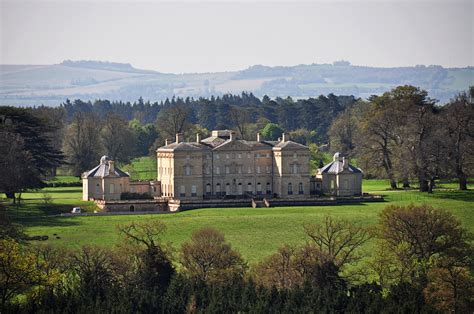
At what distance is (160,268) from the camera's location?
5822 centimetres

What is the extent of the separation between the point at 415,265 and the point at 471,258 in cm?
602

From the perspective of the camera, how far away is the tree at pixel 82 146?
10906 cm

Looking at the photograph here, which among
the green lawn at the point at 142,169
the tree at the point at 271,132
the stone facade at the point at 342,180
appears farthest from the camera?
the tree at the point at 271,132

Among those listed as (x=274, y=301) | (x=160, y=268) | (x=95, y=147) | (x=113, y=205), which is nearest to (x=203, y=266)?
(x=160, y=268)

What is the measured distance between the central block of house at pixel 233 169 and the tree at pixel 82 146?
70.5 feet

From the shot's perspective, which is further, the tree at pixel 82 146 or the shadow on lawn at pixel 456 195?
the tree at pixel 82 146

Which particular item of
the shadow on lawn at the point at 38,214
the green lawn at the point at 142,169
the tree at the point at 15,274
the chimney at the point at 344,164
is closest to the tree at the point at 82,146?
the green lawn at the point at 142,169

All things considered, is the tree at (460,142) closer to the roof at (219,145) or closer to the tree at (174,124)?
the roof at (219,145)

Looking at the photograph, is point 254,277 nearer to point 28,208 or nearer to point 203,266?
point 203,266

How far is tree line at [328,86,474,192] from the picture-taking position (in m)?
90.9

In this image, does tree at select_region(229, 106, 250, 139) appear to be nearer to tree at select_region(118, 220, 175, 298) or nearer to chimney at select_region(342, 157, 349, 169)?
chimney at select_region(342, 157, 349, 169)

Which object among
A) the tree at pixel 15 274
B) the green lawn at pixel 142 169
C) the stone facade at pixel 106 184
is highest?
the green lawn at pixel 142 169

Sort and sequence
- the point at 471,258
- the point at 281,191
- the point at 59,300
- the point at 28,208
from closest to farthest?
the point at 59,300 < the point at 471,258 < the point at 28,208 < the point at 281,191

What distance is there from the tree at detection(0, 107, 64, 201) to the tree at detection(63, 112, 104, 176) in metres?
6.56
